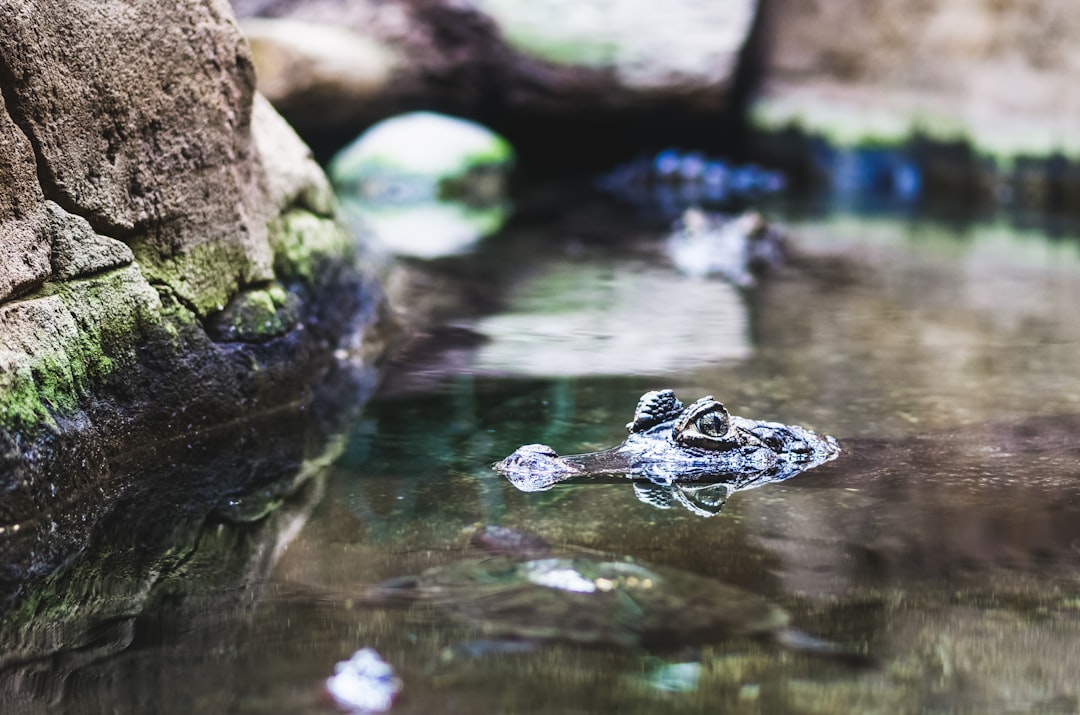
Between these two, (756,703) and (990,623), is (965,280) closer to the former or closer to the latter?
(990,623)

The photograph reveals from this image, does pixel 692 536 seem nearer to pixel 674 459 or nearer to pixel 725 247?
pixel 674 459

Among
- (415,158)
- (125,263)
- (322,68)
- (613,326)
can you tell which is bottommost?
(415,158)

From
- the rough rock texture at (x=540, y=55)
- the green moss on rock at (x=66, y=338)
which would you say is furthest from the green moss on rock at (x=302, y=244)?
the rough rock texture at (x=540, y=55)

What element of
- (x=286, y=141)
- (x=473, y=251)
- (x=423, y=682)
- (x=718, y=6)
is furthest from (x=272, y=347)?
(x=718, y=6)

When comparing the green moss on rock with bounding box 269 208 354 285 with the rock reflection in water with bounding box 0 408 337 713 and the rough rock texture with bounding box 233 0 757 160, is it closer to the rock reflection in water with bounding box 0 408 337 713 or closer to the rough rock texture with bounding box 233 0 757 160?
the rock reflection in water with bounding box 0 408 337 713

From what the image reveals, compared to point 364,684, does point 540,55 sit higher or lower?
lower

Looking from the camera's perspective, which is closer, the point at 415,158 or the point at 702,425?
the point at 702,425

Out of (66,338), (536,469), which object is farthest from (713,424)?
(66,338)
